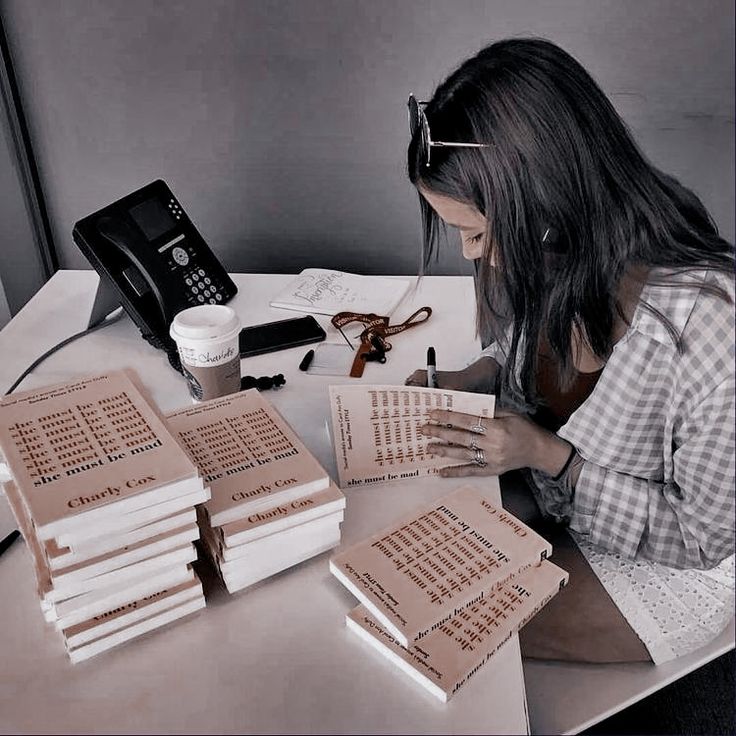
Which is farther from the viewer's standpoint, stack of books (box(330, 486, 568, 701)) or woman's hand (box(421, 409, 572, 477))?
woman's hand (box(421, 409, 572, 477))

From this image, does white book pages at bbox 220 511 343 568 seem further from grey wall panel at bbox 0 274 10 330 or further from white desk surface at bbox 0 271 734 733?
grey wall panel at bbox 0 274 10 330

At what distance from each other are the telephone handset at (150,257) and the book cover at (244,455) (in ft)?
1.17

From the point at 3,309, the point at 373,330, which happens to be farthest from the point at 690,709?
the point at 3,309

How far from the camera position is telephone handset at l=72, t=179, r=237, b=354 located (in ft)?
3.97

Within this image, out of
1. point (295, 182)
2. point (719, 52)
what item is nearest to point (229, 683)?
point (719, 52)

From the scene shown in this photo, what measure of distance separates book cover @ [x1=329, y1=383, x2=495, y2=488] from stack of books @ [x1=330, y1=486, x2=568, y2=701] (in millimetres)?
99

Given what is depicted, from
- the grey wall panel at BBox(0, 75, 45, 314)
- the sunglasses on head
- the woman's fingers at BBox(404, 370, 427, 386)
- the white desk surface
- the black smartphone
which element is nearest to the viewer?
the white desk surface

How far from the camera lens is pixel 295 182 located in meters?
1.56

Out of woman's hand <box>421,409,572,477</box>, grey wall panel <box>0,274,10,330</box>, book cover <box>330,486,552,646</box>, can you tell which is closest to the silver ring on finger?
woman's hand <box>421,409,572,477</box>

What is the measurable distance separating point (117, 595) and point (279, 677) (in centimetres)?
17

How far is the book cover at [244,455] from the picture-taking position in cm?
76

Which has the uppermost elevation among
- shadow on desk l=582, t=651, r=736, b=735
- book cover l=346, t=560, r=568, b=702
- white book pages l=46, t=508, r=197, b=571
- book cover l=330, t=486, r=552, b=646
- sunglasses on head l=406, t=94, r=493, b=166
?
sunglasses on head l=406, t=94, r=493, b=166

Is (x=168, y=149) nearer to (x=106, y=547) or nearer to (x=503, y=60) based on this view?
(x=503, y=60)

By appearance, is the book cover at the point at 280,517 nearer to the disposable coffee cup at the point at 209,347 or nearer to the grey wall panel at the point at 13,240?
the disposable coffee cup at the point at 209,347
